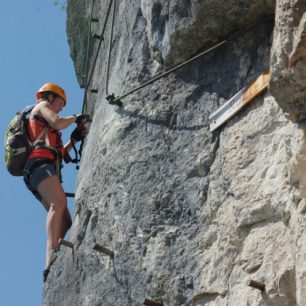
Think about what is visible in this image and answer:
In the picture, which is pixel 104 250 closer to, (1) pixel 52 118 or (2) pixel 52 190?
(2) pixel 52 190

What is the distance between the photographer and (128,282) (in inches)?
304

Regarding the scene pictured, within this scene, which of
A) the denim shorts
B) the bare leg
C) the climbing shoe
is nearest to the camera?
the climbing shoe

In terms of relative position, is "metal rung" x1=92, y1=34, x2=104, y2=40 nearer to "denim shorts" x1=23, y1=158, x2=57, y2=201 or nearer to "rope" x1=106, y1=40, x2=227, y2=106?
"denim shorts" x1=23, y1=158, x2=57, y2=201

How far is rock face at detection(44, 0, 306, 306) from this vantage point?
6477 mm

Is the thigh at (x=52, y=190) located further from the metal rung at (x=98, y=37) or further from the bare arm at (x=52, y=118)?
the metal rung at (x=98, y=37)

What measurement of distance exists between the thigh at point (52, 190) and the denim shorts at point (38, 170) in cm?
4

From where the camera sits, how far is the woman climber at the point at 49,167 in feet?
32.1

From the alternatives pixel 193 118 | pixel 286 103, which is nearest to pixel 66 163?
pixel 193 118

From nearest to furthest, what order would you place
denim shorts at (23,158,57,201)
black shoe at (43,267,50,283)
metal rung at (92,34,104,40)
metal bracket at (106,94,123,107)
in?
1. metal bracket at (106,94,123,107)
2. black shoe at (43,267,50,283)
3. denim shorts at (23,158,57,201)
4. metal rung at (92,34,104,40)

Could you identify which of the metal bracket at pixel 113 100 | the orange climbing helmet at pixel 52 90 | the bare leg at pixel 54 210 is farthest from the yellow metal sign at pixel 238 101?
the orange climbing helmet at pixel 52 90

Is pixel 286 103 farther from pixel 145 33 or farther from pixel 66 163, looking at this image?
pixel 66 163

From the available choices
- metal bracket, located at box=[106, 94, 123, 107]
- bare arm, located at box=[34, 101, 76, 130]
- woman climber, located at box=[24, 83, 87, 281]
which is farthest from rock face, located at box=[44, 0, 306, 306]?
bare arm, located at box=[34, 101, 76, 130]

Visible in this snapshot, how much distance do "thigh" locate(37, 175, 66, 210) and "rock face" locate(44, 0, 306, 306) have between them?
589 mm

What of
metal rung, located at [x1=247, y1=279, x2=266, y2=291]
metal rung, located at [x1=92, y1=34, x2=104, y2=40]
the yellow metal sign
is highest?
metal rung, located at [x1=92, y1=34, x2=104, y2=40]
